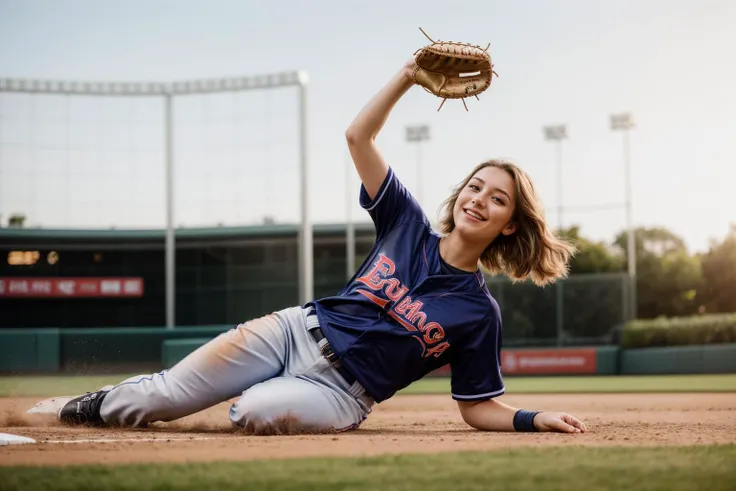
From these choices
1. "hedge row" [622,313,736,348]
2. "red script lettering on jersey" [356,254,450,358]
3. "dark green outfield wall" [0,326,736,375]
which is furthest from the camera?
"hedge row" [622,313,736,348]

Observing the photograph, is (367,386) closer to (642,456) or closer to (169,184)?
(642,456)

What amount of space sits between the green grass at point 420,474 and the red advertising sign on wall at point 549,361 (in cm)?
1339

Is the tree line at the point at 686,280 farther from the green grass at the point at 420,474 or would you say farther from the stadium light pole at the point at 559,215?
the green grass at the point at 420,474

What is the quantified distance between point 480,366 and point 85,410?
1570 millimetres

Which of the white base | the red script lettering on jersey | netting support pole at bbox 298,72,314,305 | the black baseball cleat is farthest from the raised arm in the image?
netting support pole at bbox 298,72,314,305

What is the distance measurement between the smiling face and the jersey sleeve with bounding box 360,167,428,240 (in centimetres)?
18

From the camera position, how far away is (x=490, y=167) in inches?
127

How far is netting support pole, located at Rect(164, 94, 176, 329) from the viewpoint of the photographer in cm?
1939

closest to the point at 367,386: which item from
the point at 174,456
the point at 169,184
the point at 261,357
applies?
the point at 261,357

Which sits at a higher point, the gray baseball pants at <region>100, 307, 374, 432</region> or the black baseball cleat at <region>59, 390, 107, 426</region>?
the gray baseball pants at <region>100, 307, 374, 432</region>

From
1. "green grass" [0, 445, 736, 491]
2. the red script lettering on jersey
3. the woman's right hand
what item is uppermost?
the woman's right hand

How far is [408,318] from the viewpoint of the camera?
3.01 meters

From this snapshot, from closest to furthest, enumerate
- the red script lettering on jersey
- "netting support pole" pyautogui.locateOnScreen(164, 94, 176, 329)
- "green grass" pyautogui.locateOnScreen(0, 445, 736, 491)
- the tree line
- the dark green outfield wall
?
1. "green grass" pyautogui.locateOnScreen(0, 445, 736, 491)
2. the red script lettering on jersey
3. the dark green outfield wall
4. "netting support pole" pyautogui.locateOnScreen(164, 94, 176, 329)
5. the tree line

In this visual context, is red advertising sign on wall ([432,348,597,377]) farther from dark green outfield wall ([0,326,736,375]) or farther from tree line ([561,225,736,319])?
tree line ([561,225,736,319])
